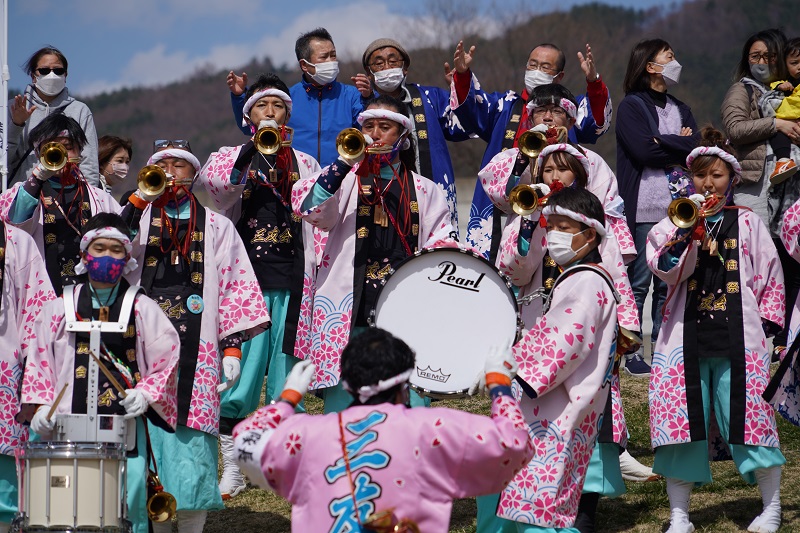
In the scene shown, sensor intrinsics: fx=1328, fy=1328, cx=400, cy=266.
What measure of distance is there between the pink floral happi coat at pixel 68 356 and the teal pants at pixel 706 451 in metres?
Result: 2.67

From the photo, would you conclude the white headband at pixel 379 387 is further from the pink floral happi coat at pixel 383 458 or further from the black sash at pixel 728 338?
the black sash at pixel 728 338

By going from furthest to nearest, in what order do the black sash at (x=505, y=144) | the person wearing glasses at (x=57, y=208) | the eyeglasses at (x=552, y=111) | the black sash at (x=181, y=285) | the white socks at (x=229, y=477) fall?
the black sash at (x=505, y=144), the white socks at (x=229, y=477), the eyeglasses at (x=552, y=111), the person wearing glasses at (x=57, y=208), the black sash at (x=181, y=285)

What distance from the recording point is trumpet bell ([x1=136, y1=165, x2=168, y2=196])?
6.80 meters

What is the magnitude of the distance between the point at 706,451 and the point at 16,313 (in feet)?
12.0

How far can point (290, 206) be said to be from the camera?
8000 mm

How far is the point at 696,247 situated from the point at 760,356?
664 millimetres

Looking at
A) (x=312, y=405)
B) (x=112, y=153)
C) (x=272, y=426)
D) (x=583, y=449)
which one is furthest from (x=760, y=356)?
(x=112, y=153)

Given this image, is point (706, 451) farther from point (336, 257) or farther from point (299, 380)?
point (299, 380)

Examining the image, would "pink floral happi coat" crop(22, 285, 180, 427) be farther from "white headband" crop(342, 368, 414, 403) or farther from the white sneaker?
the white sneaker

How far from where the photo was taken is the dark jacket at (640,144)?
8.98 metres

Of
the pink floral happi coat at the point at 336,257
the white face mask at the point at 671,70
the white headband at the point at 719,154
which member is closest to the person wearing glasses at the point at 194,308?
the pink floral happi coat at the point at 336,257

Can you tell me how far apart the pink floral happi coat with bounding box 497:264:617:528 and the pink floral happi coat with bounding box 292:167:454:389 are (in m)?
1.36

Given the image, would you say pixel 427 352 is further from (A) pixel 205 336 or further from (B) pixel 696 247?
(B) pixel 696 247

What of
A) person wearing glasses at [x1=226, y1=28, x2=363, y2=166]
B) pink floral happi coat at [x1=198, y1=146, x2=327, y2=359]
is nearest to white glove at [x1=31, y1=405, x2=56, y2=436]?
pink floral happi coat at [x1=198, y1=146, x2=327, y2=359]
